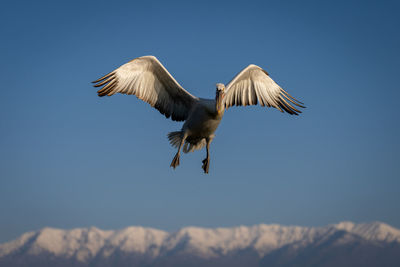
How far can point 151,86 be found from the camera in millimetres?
13461

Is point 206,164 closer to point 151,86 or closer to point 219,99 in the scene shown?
point 219,99

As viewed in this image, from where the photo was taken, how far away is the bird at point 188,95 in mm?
12617

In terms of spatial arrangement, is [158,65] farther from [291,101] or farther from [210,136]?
[291,101]

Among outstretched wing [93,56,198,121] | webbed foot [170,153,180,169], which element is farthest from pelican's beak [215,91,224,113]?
webbed foot [170,153,180,169]

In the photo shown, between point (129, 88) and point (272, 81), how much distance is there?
15.1 ft

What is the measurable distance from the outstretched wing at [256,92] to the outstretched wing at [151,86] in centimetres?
141

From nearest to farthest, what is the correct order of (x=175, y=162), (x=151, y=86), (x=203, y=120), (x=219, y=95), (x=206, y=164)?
(x=219, y=95)
(x=203, y=120)
(x=175, y=162)
(x=206, y=164)
(x=151, y=86)

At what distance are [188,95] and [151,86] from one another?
103 cm

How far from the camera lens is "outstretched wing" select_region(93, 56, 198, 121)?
12875 mm

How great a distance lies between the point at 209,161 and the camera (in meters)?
13.0

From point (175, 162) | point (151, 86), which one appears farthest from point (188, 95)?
point (175, 162)

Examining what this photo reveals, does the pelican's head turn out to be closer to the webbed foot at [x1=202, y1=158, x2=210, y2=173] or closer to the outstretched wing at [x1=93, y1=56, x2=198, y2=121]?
the outstretched wing at [x1=93, y1=56, x2=198, y2=121]

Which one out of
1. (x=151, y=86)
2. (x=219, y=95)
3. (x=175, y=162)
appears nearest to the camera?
(x=219, y=95)

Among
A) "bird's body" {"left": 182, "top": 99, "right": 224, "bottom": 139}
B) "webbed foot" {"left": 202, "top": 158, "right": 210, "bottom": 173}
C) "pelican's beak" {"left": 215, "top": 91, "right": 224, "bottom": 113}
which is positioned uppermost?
"pelican's beak" {"left": 215, "top": 91, "right": 224, "bottom": 113}
